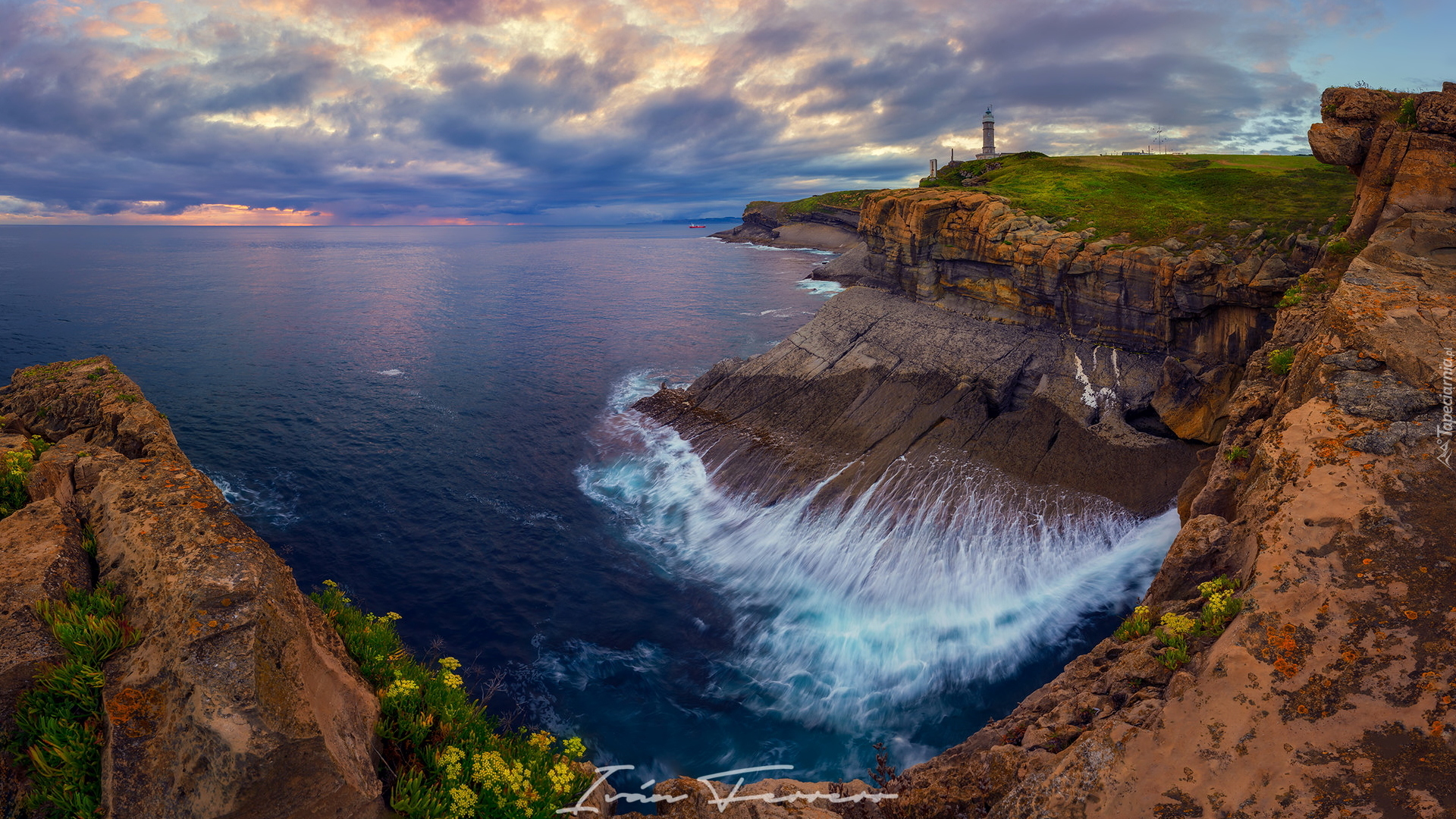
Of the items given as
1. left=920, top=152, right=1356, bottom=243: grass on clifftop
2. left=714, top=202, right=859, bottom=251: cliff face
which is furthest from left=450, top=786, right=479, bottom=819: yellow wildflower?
left=714, top=202, right=859, bottom=251: cliff face

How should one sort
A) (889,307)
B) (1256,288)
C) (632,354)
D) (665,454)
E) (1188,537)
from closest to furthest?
(1188,537), (1256,288), (665,454), (889,307), (632,354)

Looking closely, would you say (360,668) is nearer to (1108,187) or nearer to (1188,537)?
(1188,537)

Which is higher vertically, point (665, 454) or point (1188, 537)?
point (1188, 537)

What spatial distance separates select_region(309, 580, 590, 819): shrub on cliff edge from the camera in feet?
21.6

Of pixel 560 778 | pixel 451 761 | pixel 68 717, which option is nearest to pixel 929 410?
pixel 560 778

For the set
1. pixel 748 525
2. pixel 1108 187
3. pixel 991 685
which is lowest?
pixel 991 685

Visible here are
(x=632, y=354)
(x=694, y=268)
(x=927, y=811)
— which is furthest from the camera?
(x=694, y=268)

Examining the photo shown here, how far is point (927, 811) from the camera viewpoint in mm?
7980

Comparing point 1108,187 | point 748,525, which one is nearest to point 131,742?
point 748,525

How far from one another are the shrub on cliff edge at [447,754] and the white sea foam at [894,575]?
35.8 feet

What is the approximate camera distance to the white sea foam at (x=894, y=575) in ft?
59.3

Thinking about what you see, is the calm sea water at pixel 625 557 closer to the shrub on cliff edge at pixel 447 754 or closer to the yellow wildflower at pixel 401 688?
the shrub on cliff edge at pixel 447 754

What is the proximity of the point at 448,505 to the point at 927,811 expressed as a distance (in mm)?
24146

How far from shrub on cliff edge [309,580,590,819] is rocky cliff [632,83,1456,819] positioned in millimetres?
4500
